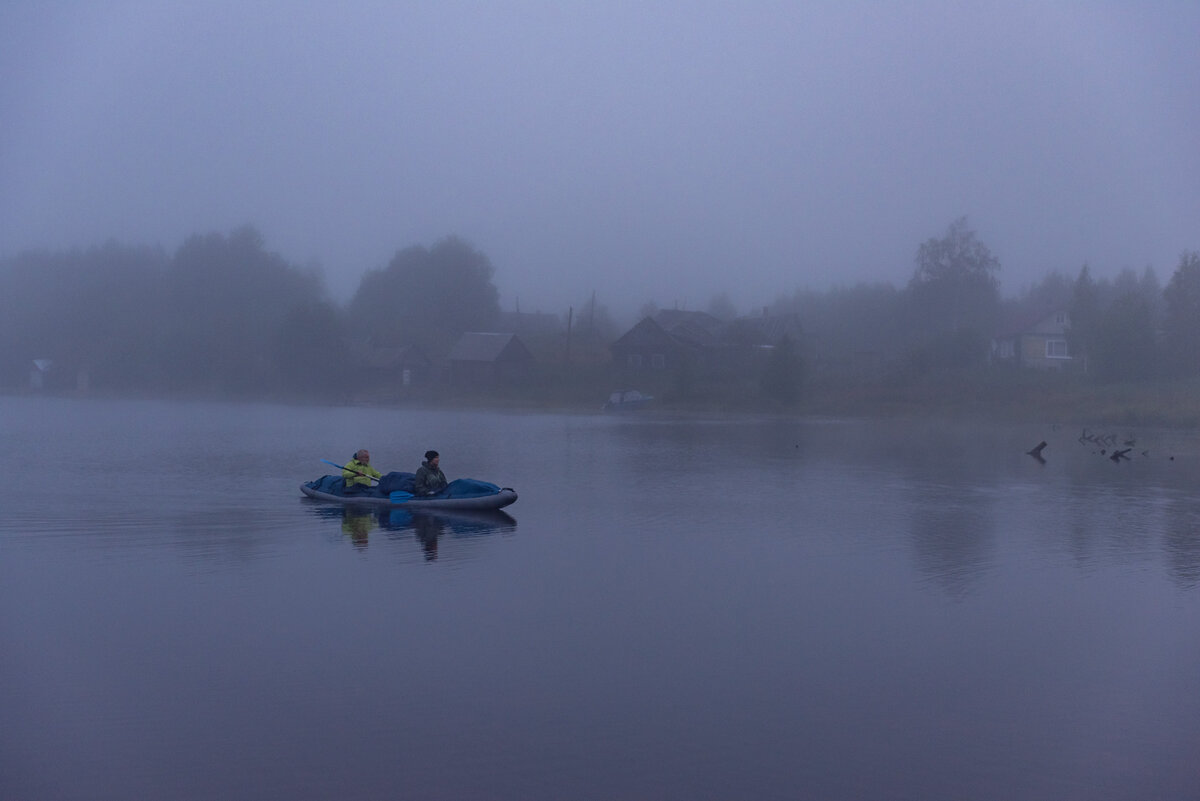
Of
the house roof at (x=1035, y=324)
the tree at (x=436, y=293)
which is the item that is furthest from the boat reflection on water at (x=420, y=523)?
the tree at (x=436, y=293)

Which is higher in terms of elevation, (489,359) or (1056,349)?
(1056,349)

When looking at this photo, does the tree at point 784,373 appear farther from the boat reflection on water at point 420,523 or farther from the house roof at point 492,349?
the boat reflection on water at point 420,523

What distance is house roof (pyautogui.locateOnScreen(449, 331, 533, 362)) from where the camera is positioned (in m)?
79.0

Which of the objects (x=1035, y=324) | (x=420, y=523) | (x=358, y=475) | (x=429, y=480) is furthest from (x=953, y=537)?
(x=1035, y=324)

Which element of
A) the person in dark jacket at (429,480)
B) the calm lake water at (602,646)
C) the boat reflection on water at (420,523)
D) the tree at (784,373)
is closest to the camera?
the calm lake water at (602,646)

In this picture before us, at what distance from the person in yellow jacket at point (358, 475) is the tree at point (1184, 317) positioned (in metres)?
47.6

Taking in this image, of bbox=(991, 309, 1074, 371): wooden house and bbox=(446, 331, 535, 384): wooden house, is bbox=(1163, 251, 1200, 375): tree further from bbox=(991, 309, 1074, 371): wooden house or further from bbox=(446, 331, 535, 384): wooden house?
bbox=(446, 331, 535, 384): wooden house

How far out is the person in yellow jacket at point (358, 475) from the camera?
71.2 ft

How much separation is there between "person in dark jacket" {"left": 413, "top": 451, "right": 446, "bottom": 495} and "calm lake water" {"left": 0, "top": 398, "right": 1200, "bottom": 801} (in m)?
0.76

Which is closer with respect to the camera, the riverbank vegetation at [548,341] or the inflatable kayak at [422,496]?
the inflatable kayak at [422,496]

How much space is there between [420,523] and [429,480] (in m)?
1.18

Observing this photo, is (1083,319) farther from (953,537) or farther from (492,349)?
(953,537)

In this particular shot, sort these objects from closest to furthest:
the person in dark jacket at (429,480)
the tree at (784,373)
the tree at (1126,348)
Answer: the person in dark jacket at (429,480)
the tree at (1126,348)
the tree at (784,373)

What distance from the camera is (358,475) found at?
21859mm
